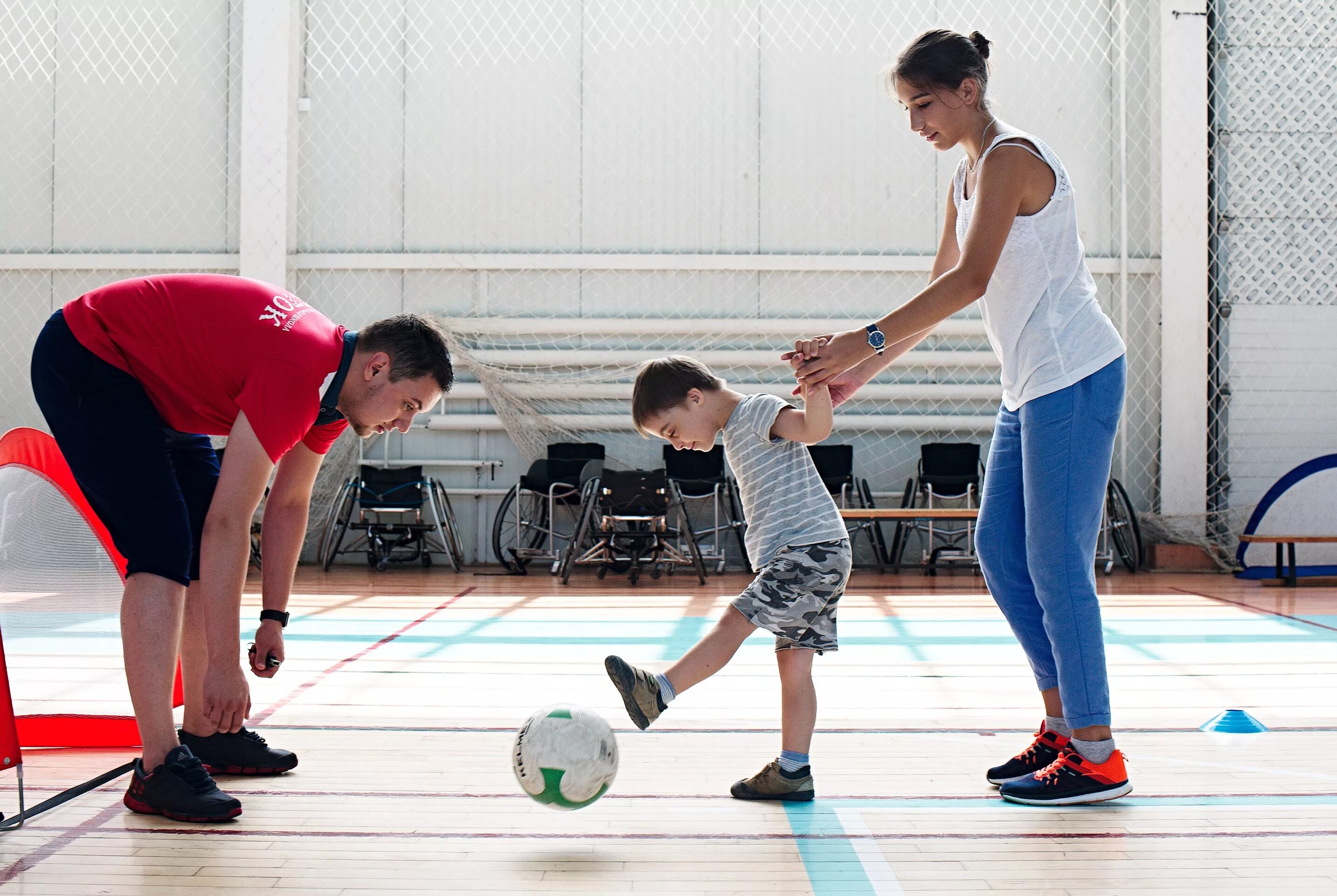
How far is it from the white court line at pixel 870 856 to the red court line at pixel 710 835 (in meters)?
0.02

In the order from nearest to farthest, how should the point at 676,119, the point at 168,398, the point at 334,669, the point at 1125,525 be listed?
the point at 168,398, the point at 334,669, the point at 1125,525, the point at 676,119

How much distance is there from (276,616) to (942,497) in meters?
5.64

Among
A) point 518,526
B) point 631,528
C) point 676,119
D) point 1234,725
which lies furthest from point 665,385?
point 676,119

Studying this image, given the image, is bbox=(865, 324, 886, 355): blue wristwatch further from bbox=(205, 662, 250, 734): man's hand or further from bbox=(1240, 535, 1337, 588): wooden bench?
bbox=(1240, 535, 1337, 588): wooden bench

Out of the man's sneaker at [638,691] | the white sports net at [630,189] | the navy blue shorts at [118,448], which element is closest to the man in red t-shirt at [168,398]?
the navy blue shorts at [118,448]

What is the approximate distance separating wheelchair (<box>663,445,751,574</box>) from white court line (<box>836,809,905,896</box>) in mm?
4609

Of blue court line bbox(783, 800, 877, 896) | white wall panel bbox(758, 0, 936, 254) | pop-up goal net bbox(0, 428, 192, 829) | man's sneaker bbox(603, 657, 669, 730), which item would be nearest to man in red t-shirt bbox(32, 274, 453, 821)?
pop-up goal net bbox(0, 428, 192, 829)

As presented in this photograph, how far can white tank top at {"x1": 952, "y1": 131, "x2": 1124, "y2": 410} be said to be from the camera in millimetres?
1808

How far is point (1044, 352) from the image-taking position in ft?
5.97

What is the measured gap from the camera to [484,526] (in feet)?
24.5

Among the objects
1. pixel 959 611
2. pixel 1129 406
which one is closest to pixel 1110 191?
pixel 1129 406

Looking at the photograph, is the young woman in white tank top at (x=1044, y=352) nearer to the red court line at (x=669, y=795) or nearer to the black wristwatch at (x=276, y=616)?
the red court line at (x=669, y=795)

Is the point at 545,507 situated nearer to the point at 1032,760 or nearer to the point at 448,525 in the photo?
the point at 448,525

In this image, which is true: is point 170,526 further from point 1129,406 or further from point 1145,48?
point 1145,48
